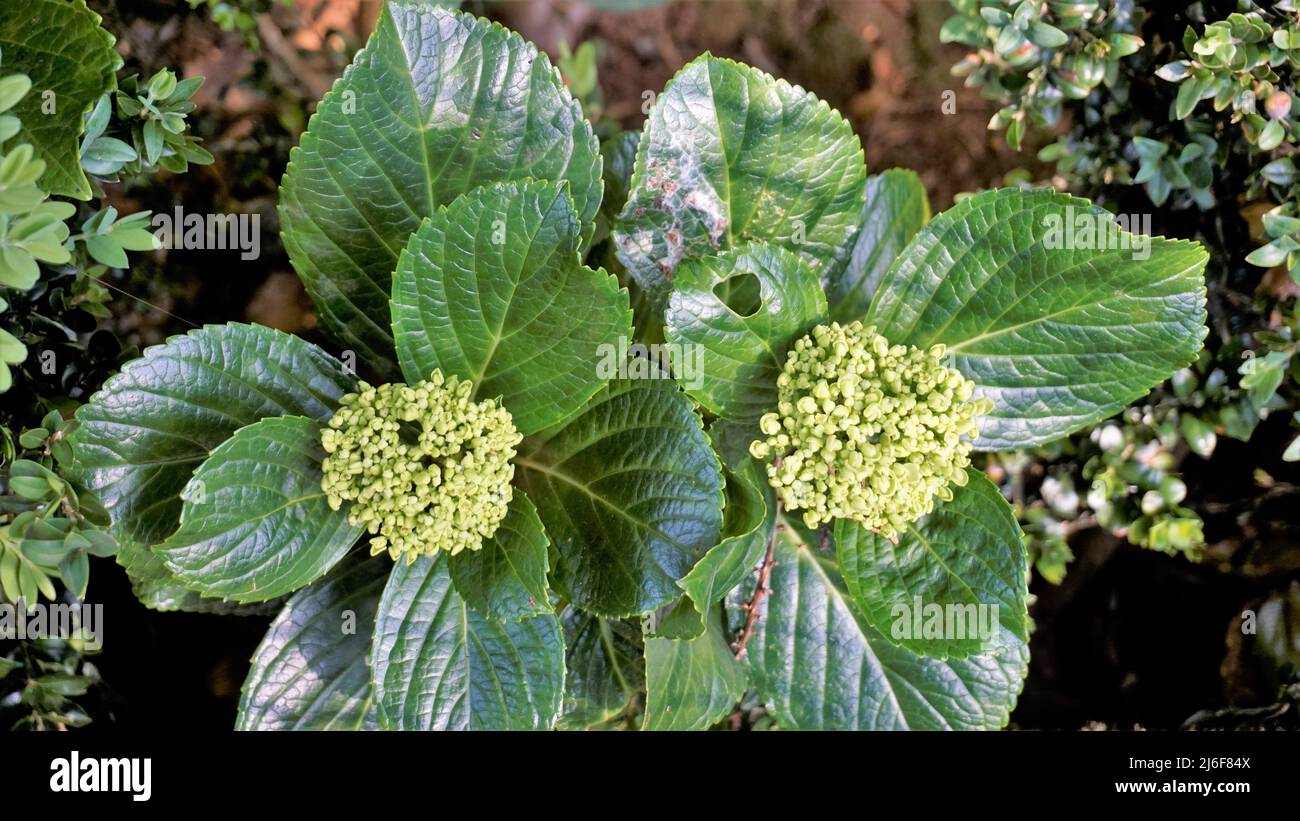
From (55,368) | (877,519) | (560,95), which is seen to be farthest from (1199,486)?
(55,368)

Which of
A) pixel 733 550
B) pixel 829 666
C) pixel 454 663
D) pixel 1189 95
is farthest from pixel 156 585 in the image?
pixel 1189 95

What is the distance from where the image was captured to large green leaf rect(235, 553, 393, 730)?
3.98 feet

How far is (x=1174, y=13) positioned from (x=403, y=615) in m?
1.37

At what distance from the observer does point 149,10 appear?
1629 millimetres

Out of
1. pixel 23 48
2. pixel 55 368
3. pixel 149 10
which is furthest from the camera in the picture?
pixel 149 10

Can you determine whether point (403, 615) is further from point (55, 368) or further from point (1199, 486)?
point (1199, 486)

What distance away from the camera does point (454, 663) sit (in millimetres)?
1159

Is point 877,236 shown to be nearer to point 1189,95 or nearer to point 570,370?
point 1189,95

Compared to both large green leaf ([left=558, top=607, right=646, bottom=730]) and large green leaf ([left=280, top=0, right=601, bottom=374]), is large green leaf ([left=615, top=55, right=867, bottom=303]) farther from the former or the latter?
large green leaf ([left=558, top=607, right=646, bottom=730])

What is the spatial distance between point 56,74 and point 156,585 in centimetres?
60

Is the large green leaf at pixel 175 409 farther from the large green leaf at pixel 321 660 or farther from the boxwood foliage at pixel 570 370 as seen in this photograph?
the large green leaf at pixel 321 660

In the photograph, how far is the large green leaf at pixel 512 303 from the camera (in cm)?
104
